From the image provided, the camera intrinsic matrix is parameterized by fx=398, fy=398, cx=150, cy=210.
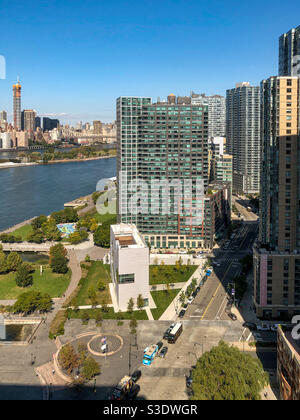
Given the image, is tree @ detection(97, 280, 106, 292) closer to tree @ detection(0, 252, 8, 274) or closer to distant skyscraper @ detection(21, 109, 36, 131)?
tree @ detection(0, 252, 8, 274)

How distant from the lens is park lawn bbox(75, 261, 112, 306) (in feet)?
81.3

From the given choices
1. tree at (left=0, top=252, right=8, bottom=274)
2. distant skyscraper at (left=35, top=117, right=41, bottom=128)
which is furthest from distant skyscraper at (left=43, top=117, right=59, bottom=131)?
tree at (left=0, top=252, right=8, bottom=274)

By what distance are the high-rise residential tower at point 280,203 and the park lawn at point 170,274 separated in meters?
6.82

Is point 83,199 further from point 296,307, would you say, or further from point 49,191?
point 296,307

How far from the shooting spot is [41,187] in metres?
72.3

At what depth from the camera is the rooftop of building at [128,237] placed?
24000mm

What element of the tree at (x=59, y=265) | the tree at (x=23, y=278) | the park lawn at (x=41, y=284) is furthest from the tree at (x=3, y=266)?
the tree at (x=59, y=265)

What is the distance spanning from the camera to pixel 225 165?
4694 centimetres

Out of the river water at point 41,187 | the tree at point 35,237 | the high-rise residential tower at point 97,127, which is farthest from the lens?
the high-rise residential tower at point 97,127

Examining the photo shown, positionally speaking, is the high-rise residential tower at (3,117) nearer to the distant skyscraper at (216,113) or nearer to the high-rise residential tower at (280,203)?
the distant skyscraper at (216,113)

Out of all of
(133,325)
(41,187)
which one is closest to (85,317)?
(133,325)

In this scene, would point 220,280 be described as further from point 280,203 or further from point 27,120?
point 27,120

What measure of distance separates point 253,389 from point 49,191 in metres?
59.4

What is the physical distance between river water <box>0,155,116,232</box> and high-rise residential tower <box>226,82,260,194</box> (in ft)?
82.7
